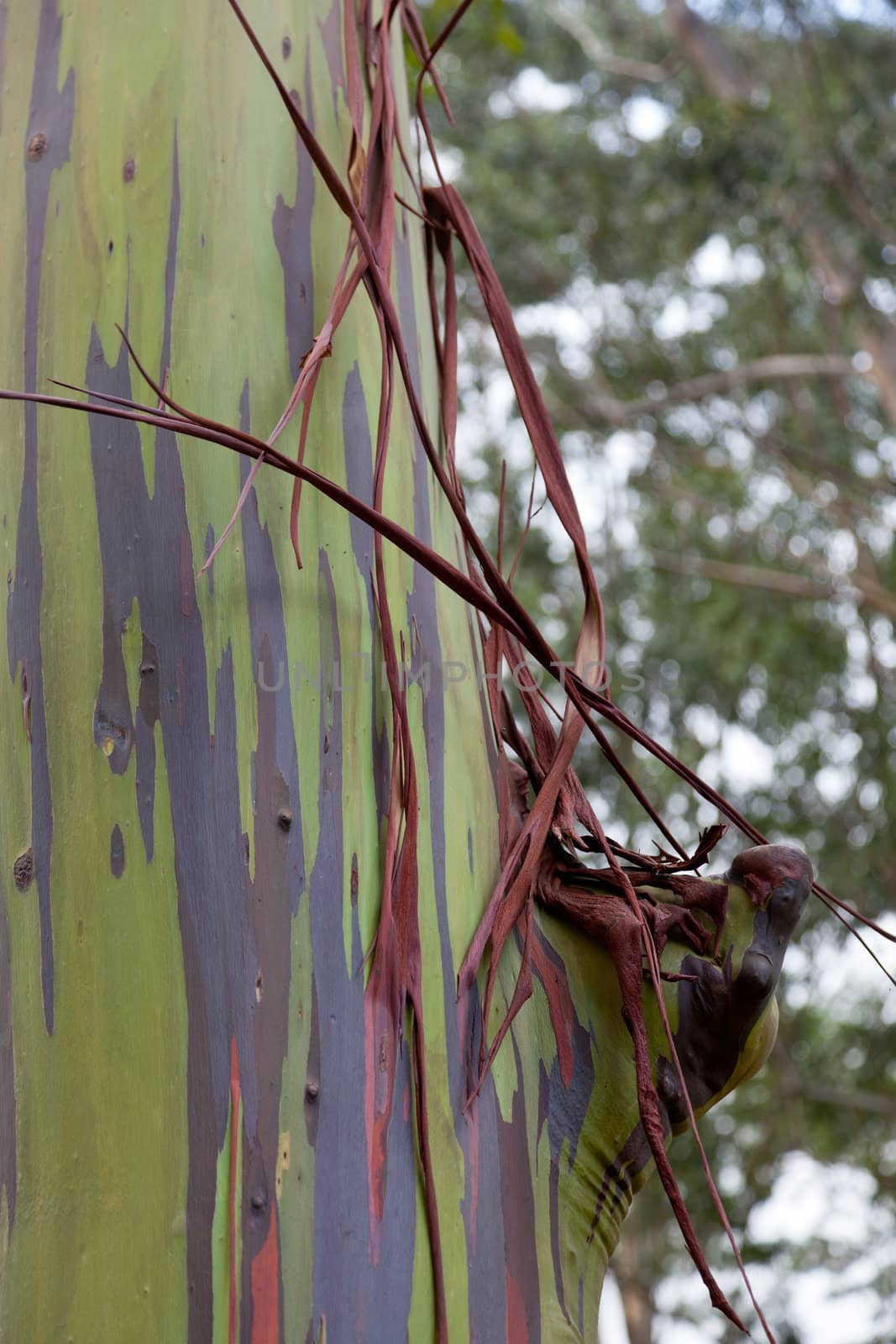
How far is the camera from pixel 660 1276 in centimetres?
605

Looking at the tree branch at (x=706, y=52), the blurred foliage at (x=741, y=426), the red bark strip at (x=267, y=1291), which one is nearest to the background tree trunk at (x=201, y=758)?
the red bark strip at (x=267, y=1291)

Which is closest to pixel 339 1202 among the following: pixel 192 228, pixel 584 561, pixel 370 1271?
pixel 370 1271

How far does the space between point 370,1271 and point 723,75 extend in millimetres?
6069

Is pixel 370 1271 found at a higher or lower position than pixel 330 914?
lower

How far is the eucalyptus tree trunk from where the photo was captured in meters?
0.53

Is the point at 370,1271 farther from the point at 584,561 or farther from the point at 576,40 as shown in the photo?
the point at 576,40

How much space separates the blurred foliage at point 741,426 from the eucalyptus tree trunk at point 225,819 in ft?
13.9

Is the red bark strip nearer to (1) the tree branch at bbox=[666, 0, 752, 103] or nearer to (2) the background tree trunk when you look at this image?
(2) the background tree trunk

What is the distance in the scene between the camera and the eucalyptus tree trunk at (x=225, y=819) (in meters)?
0.53

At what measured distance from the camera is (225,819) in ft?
1.90

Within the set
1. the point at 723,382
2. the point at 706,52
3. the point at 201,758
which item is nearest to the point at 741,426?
the point at 723,382

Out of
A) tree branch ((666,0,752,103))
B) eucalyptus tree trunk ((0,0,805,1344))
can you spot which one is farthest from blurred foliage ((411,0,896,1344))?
eucalyptus tree trunk ((0,0,805,1344))

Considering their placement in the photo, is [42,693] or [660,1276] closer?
[42,693]

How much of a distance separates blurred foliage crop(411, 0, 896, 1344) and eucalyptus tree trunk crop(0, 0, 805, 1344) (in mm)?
4244
